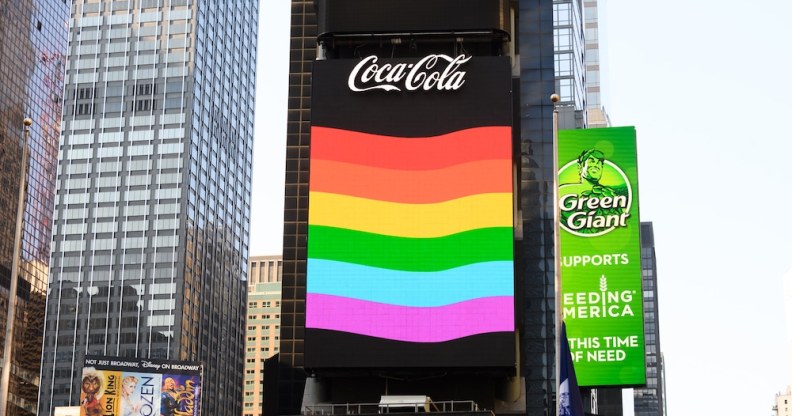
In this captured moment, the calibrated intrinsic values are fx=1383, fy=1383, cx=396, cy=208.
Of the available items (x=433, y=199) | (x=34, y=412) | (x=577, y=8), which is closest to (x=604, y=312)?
(x=433, y=199)

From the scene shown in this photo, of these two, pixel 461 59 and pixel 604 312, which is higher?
pixel 461 59

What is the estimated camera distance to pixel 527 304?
4510 inches

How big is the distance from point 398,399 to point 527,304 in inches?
1537

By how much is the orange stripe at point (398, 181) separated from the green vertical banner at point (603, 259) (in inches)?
311

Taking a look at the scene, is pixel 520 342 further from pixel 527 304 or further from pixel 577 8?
pixel 577 8

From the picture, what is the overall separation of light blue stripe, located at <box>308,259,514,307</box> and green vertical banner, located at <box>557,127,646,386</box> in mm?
7437

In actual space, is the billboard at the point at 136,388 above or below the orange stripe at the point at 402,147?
below

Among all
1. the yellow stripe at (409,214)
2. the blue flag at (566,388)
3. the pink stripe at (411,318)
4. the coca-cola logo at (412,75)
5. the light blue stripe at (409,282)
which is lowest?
the blue flag at (566,388)

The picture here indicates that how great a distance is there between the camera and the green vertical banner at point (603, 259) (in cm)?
8531

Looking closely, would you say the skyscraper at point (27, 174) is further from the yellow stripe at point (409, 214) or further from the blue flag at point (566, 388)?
the blue flag at point (566, 388)

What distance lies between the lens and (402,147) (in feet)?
271

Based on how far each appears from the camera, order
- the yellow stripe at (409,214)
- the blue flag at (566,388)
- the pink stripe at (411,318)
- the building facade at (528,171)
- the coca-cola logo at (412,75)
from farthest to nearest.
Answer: the building facade at (528,171), the coca-cola logo at (412,75), the yellow stripe at (409,214), the pink stripe at (411,318), the blue flag at (566,388)

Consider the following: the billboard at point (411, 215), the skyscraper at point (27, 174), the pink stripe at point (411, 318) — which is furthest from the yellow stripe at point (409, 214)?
the skyscraper at point (27, 174)

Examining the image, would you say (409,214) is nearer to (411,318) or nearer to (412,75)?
(411,318)
